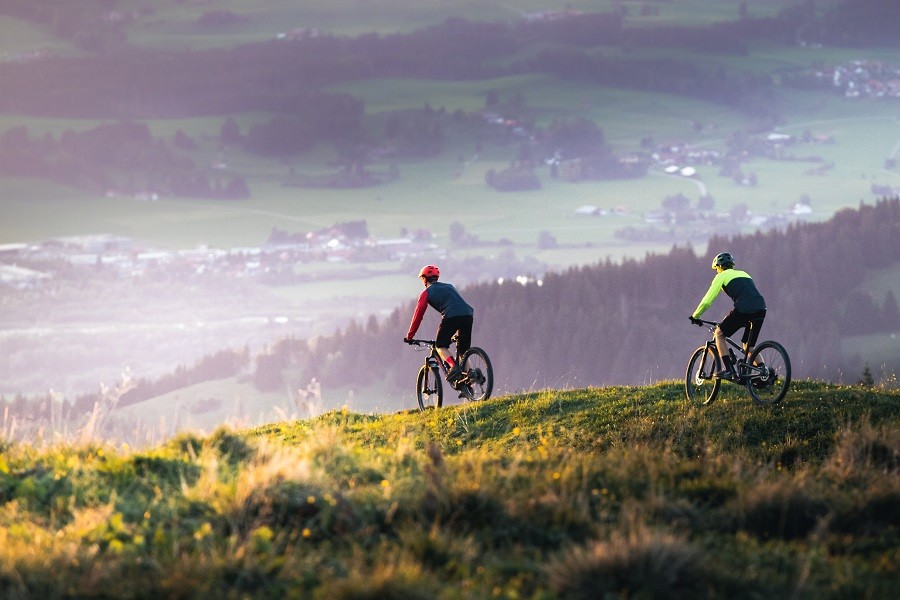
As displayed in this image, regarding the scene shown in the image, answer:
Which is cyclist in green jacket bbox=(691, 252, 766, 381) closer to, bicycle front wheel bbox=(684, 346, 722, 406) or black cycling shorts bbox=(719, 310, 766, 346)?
black cycling shorts bbox=(719, 310, 766, 346)

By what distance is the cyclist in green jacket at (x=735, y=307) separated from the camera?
20188mm

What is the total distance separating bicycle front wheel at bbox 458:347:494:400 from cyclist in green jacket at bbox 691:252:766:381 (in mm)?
4506

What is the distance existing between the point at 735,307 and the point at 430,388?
7.03 meters

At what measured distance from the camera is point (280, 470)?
38.2 feet

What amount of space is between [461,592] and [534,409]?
1223 cm

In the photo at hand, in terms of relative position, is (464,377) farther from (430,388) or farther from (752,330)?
(752,330)

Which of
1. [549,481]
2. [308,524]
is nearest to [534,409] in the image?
[549,481]

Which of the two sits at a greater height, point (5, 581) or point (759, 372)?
point (759, 372)

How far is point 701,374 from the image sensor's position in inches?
848

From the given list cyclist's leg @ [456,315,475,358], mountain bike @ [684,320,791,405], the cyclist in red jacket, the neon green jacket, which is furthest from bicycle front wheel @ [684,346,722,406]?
cyclist's leg @ [456,315,475,358]

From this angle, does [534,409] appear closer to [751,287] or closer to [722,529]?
[751,287]

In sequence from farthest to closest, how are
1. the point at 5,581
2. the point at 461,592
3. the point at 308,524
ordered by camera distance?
the point at 308,524 → the point at 5,581 → the point at 461,592

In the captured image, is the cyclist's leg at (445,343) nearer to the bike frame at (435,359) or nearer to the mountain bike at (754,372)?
the bike frame at (435,359)

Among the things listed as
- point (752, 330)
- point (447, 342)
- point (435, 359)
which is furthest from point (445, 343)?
point (752, 330)
